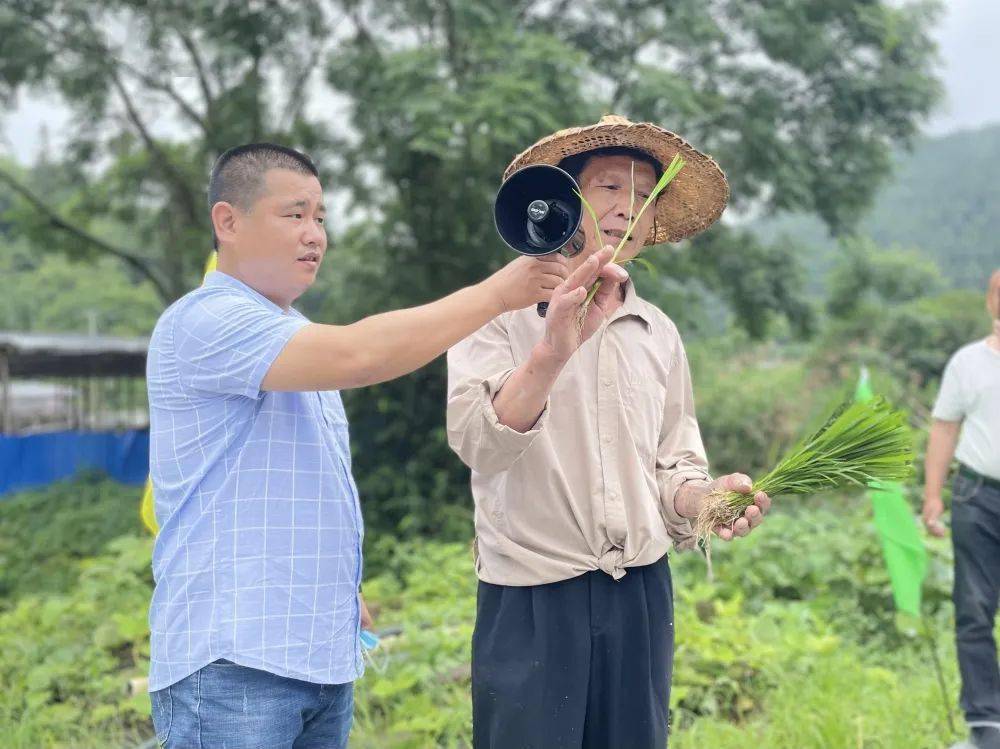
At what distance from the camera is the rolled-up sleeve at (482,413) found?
1.73m

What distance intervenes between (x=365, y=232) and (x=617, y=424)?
26.2 ft

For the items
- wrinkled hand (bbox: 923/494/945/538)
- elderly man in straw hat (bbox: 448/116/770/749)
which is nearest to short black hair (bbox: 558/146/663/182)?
elderly man in straw hat (bbox: 448/116/770/749)

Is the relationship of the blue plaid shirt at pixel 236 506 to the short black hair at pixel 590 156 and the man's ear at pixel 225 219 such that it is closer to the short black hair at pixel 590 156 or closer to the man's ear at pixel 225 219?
the man's ear at pixel 225 219

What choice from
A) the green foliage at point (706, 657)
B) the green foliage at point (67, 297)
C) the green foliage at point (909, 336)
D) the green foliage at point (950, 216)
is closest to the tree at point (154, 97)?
the green foliage at point (706, 657)

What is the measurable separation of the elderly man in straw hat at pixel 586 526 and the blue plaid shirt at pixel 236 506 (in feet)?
1.10

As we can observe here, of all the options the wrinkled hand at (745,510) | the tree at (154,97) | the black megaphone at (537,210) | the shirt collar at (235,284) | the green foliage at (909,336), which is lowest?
the wrinkled hand at (745,510)

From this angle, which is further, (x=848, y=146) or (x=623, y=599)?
(x=848, y=146)

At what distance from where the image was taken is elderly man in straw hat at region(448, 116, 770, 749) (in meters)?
1.94

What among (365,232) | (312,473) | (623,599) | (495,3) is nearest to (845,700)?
(623,599)

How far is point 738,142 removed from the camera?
29.7 feet

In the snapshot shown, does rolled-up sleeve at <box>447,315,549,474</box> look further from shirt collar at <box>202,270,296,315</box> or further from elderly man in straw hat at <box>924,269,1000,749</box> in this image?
elderly man in straw hat at <box>924,269,1000,749</box>

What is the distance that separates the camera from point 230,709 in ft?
5.37

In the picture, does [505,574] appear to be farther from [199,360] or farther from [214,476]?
[199,360]

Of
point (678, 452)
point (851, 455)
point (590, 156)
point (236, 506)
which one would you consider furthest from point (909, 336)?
point (236, 506)
